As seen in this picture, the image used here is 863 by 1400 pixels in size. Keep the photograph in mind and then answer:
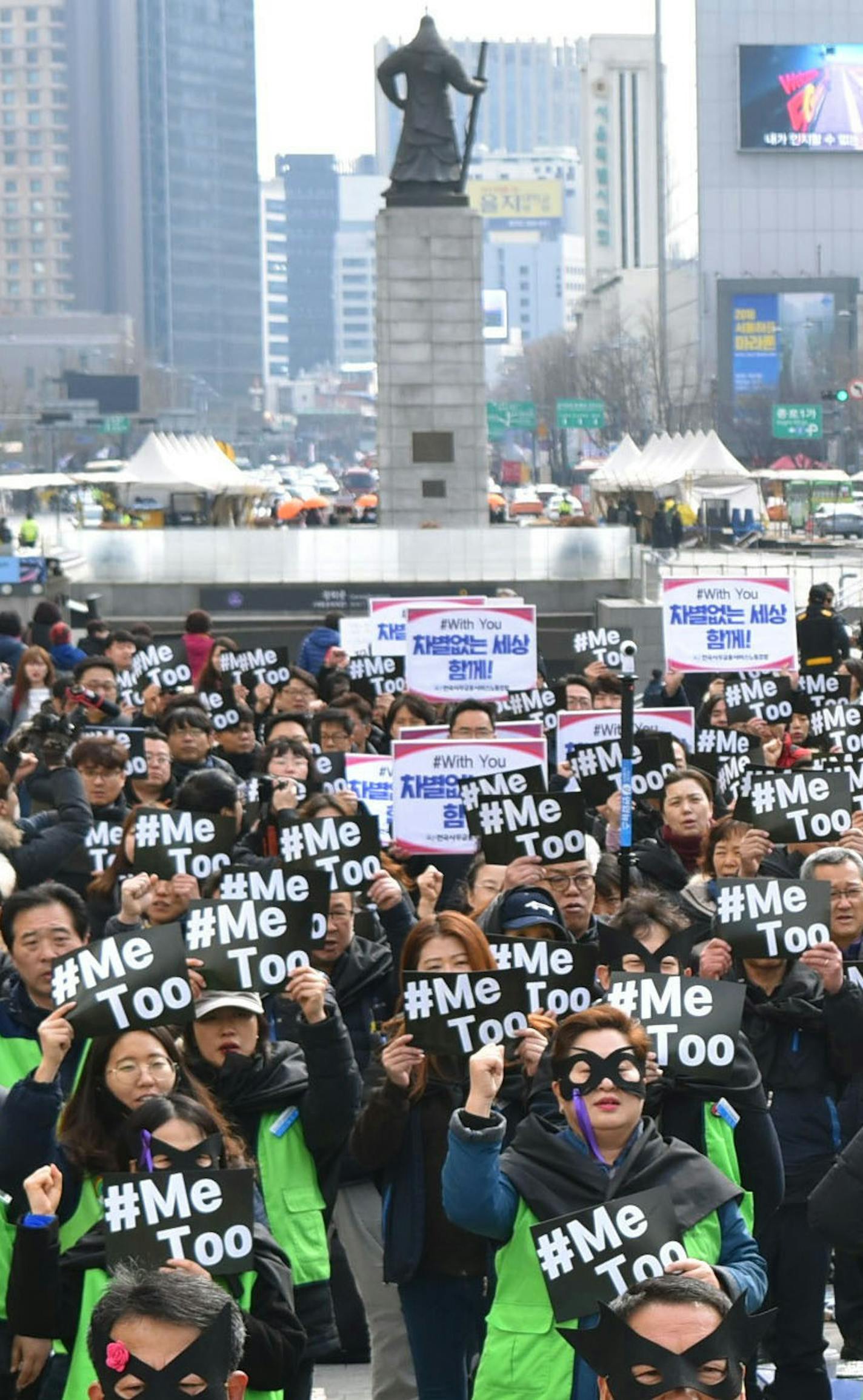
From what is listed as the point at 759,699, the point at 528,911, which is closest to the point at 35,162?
the point at 759,699

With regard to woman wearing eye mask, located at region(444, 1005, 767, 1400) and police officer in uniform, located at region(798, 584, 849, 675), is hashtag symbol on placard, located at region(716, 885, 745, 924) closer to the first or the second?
woman wearing eye mask, located at region(444, 1005, 767, 1400)

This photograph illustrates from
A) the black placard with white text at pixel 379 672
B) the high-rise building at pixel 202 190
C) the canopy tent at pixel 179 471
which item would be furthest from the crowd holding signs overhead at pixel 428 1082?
the high-rise building at pixel 202 190

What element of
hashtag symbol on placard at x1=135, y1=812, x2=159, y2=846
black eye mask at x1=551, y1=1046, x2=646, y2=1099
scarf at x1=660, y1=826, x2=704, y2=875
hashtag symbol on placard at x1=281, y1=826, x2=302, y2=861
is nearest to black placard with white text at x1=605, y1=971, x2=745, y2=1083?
black eye mask at x1=551, y1=1046, x2=646, y2=1099

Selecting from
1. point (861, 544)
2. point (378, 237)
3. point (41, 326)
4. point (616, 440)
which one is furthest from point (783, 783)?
point (41, 326)

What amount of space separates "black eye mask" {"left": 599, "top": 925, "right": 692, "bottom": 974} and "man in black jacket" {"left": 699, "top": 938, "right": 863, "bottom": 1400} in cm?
7

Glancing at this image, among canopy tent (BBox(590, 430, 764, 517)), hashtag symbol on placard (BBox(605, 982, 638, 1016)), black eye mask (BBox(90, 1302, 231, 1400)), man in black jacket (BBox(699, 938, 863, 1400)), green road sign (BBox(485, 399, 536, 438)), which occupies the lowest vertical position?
man in black jacket (BBox(699, 938, 863, 1400))

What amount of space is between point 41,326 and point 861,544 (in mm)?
122725

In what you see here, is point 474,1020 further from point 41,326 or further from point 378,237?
point 41,326

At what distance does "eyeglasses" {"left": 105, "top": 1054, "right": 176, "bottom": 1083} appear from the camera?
18.9 ft

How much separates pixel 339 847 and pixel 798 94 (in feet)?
352

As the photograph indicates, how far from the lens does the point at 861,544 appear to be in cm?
5409

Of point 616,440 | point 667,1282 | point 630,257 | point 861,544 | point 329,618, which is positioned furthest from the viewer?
point 630,257

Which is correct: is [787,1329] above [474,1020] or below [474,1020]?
below

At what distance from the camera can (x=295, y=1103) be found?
6293 mm
